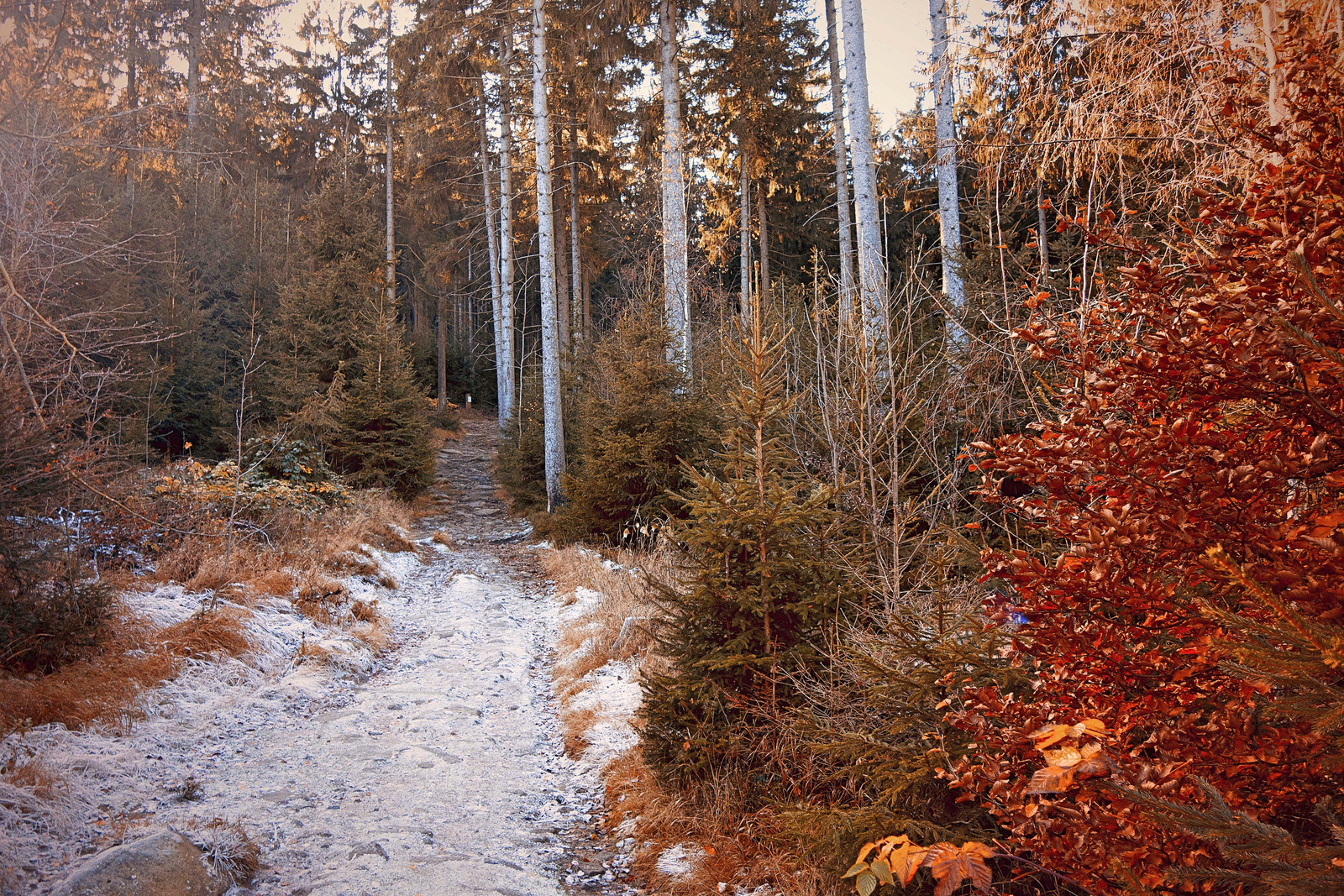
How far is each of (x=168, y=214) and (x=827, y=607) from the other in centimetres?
2205

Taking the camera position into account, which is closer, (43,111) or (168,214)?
(43,111)

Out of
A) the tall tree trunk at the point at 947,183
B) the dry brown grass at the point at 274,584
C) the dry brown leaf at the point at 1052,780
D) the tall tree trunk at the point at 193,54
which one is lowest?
the dry brown grass at the point at 274,584

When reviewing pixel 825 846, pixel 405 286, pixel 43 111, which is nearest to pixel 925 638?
pixel 825 846

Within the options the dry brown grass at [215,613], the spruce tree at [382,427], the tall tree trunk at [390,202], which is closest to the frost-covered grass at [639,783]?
the dry brown grass at [215,613]

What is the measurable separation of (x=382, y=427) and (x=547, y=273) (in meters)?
5.63

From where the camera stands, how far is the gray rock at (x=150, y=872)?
279cm

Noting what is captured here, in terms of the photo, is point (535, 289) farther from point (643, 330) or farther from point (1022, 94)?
point (1022, 94)

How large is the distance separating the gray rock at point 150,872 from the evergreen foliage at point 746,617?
93.3 inches

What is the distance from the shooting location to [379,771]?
473 centimetres

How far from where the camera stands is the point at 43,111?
708 cm

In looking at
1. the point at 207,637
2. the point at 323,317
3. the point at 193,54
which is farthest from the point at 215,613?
the point at 193,54

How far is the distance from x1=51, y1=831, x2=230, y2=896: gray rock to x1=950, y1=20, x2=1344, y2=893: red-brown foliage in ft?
11.4

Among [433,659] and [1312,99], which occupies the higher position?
[1312,99]

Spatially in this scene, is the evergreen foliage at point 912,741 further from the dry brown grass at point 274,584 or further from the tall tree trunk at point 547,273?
the tall tree trunk at point 547,273
